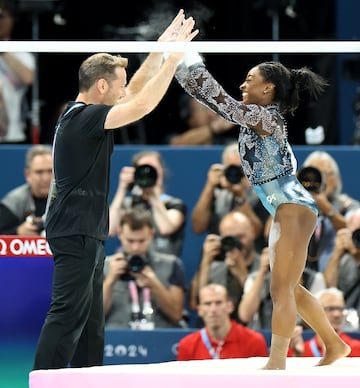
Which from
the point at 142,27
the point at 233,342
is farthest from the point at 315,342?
the point at 142,27

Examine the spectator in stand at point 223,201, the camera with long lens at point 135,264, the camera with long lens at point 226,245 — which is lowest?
the camera with long lens at point 135,264

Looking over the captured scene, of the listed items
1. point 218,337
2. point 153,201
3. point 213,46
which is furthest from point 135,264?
point 213,46

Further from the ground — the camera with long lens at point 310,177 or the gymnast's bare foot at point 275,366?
the camera with long lens at point 310,177

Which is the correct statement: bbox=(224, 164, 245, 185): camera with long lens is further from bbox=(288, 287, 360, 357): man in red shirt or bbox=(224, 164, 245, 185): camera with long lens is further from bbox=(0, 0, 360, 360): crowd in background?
bbox=(288, 287, 360, 357): man in red shirt

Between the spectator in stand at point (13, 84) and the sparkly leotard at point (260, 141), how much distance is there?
11.6 ft

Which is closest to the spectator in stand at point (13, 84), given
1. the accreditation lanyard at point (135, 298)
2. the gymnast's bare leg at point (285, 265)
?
the accreditation lanyard at point (135, 298)

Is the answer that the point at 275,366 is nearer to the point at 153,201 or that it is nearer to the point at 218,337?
the point at 218,337

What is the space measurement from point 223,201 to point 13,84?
201cm

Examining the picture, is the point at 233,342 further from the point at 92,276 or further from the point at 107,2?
the point at 107,2

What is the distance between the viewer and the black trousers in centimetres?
614

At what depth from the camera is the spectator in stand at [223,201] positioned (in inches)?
336

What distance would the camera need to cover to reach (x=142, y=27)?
9.57m

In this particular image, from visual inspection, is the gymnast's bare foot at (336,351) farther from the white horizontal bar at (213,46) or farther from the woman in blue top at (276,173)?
the white horizontal bar at (213,46)

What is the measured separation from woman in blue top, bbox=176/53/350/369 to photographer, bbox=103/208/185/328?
6.92ft
